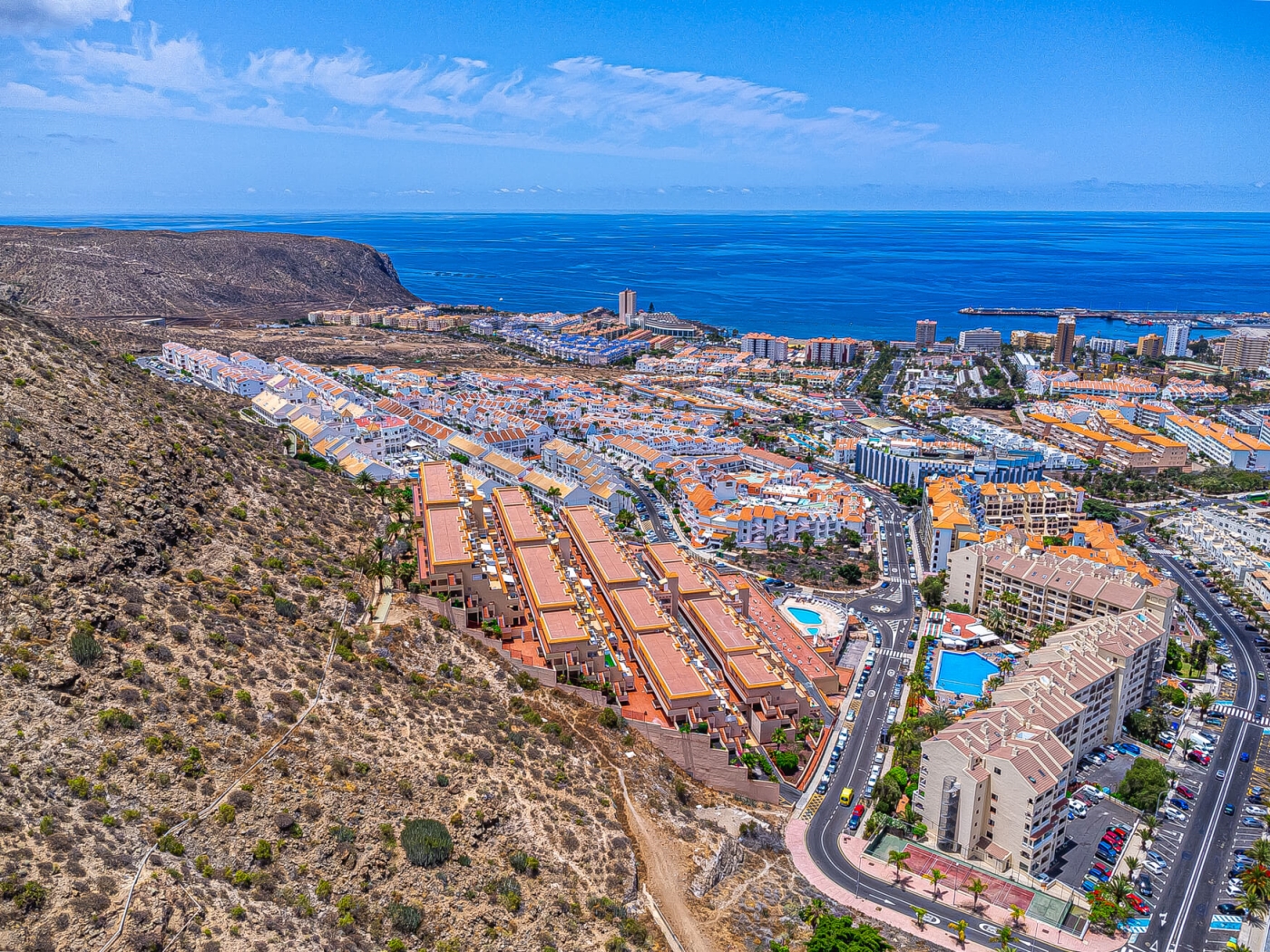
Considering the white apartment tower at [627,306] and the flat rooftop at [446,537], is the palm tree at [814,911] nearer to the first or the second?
the flat rooftop at [446,537]

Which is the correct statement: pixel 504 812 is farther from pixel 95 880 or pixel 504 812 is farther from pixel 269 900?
pixel 95 880

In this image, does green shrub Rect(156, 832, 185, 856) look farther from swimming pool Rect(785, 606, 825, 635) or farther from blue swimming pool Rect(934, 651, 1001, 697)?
blue swimming pool Rect(934, 651, 1001, 697)

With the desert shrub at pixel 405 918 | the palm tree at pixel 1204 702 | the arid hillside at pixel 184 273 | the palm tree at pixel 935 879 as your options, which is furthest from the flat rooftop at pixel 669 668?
the arid hillside at pixel 184 273

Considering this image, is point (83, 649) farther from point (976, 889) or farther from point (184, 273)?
point (184, 273)

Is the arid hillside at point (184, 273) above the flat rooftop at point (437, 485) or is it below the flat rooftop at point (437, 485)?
above

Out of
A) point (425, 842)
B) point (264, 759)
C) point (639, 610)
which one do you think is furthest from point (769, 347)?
point (264, 759)

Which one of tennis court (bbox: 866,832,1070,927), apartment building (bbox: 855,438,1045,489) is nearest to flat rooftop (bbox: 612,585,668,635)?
tennis court (bbox: 866,832,1070,927)
